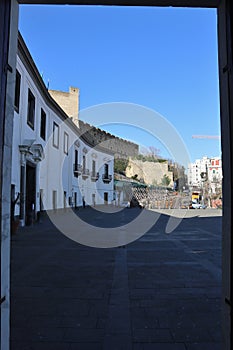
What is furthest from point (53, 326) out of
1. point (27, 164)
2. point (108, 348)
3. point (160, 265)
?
point (27, 164)

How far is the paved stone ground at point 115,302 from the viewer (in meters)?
3.15

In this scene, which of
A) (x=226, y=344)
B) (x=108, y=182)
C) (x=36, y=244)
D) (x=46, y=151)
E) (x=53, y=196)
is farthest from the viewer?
(x=108, y=182)

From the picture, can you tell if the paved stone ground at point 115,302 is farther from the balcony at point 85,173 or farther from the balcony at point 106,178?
the balcony at point 106,178

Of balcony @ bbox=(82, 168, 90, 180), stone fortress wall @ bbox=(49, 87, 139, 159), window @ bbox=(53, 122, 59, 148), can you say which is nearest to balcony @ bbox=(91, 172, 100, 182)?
balcony @ bbox=(82, 168, 90, 180)

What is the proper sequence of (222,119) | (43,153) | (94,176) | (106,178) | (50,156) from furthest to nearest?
(106,178) → (94,176) → (50,156) → (43,153) → (222,119)

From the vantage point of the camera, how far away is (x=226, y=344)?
7.07ft

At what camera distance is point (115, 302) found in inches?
168

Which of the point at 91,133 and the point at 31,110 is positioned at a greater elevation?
the point at 91,133

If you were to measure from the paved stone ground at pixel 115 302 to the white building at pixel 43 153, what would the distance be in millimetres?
6973

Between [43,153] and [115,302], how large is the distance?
14.6 m

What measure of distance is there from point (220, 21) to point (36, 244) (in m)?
8.57

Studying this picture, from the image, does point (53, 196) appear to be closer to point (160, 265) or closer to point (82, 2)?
point (160, 265)

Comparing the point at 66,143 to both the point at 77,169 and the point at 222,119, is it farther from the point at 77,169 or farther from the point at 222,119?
the point at 222,119

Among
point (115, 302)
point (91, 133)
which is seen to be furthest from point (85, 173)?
point (115, 302)
